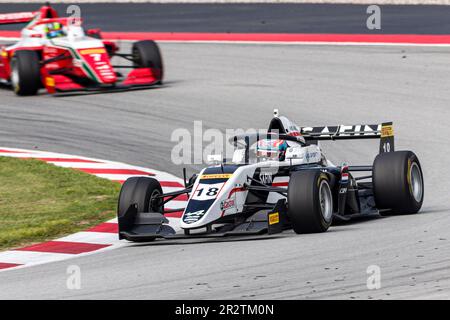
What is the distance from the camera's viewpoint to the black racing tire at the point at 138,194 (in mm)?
11352

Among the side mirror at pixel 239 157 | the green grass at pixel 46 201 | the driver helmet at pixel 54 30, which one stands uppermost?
the driver helmet at pixel 54 30

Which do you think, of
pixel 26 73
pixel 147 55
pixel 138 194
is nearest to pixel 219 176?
pixel 138 194

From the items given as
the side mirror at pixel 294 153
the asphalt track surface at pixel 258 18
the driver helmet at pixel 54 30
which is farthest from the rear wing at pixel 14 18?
the side mirror at pixel 294 153

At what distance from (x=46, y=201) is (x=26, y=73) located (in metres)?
7.36

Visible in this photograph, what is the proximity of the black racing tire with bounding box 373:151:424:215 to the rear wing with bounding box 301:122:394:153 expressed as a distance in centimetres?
79

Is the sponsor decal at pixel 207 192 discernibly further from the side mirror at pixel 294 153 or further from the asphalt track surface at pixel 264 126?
the side mirror at pixel 294 153

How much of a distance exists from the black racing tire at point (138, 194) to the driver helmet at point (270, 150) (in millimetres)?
1199

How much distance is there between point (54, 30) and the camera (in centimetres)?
2119

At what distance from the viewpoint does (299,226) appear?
10.9 metres

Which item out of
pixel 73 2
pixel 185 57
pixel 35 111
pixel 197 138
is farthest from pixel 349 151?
pixel 73 2

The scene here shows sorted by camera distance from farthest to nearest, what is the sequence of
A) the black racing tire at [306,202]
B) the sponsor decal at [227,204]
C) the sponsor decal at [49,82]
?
the sponsor decal at [49,82] < the sponsor decal at [227,204] < the black racing tire at [306,202]

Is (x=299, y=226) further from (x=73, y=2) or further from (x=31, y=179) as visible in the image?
(x=73, y=2)

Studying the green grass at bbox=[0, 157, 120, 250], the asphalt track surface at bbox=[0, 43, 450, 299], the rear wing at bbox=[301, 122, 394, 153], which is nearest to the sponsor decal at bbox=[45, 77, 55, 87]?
the asphalt track surface at bbox=[0, 43, 450, 299]
